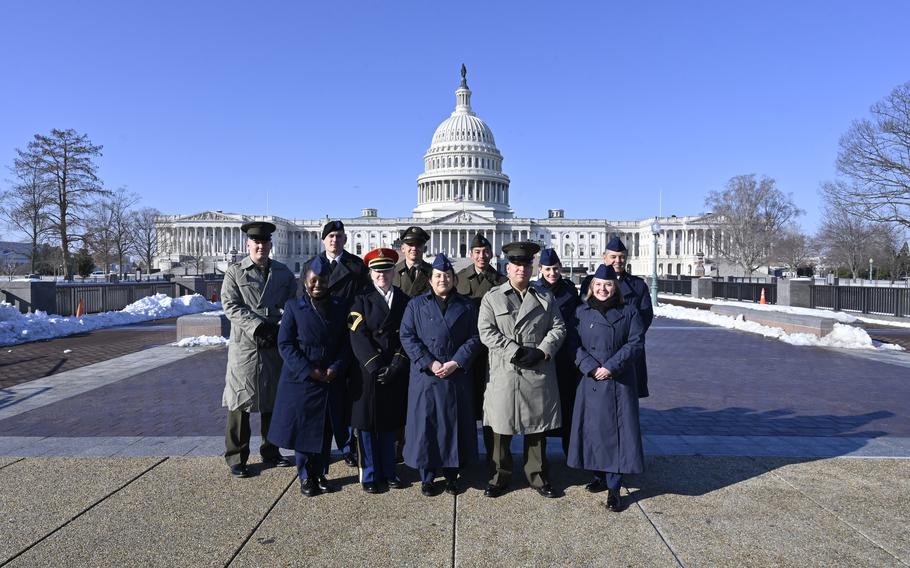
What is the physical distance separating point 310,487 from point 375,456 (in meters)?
0.59

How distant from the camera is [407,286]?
652cm

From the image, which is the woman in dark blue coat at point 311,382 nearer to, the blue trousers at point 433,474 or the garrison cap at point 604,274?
the blue trousers at point 433,474

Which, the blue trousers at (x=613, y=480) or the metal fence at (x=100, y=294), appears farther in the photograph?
the metal fence at (x=100, y=294)

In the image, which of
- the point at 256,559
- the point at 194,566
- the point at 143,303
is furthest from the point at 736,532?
the point at 143,303

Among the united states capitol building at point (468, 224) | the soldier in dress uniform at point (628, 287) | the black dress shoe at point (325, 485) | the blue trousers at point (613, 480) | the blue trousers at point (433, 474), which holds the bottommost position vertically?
the black dress shoe at point (325, 485)

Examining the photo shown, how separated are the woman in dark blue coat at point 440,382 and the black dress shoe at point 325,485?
758 millimetres

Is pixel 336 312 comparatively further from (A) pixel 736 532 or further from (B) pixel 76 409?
(B) pixel 76 409

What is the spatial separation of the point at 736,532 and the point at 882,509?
4.56 feet

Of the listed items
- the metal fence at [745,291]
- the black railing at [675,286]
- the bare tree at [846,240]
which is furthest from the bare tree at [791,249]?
the metal fence at [745,291]

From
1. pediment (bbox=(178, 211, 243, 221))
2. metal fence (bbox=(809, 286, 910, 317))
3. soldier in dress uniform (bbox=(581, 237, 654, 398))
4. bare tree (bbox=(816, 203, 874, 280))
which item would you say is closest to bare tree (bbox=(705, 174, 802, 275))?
bare tree (bbox=(816, 203, 874, 280))

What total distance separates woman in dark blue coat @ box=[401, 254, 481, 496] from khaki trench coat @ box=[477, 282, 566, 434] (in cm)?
21

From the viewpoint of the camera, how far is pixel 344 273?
618 centimetres

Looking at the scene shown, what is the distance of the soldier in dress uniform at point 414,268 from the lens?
20.5ft

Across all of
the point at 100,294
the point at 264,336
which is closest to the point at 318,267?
the point at 264,336
